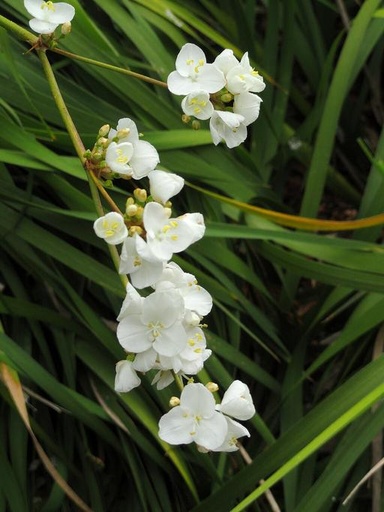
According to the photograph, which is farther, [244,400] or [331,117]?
[331,117]

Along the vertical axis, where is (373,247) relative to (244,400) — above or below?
above

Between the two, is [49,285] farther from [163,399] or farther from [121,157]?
[121,157]

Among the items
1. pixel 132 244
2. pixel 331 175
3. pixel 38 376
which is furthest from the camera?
pixel 331 175

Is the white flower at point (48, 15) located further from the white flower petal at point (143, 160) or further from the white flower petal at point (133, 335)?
the white flower petal at point (133, 335)

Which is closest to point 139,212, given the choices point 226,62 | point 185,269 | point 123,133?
point 123,133

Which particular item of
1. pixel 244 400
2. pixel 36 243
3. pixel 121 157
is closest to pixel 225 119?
pixel 121 157

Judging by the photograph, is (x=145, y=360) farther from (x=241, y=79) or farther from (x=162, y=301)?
(x=241, y=79)

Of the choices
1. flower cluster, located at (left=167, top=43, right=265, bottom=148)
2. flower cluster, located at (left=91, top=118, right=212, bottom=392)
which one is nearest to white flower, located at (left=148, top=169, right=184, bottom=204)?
flower cluster, located at (left=91, top=118, right=212, bottom=392)

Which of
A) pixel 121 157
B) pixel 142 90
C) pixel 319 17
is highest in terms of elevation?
pixel 319 17
